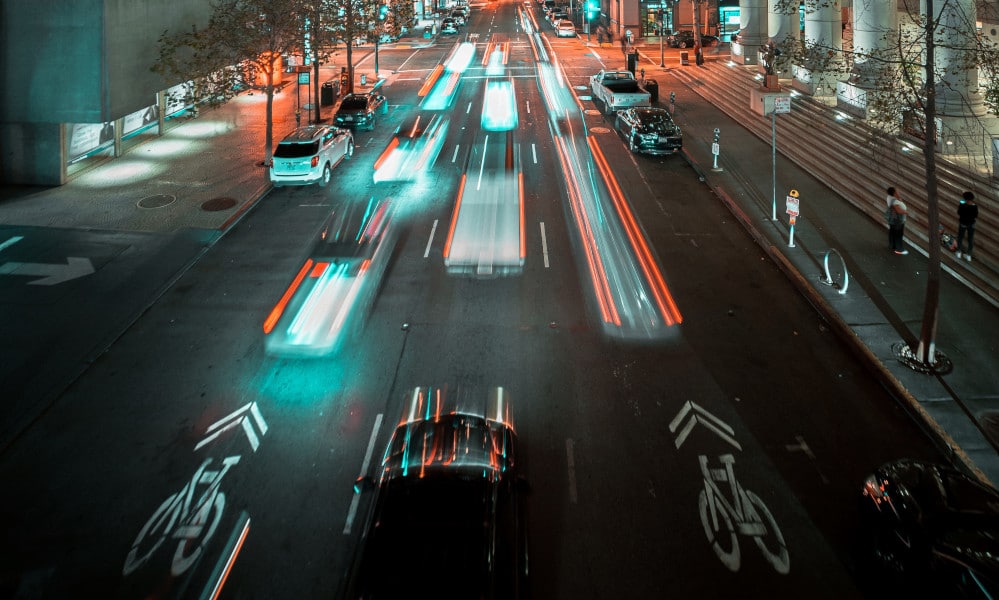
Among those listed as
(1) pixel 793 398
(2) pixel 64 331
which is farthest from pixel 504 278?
(2) pixel 64 331

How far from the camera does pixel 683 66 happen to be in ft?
141

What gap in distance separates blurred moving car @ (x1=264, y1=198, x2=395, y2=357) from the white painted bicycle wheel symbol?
3.51 metres

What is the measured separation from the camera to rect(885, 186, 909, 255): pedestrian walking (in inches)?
566

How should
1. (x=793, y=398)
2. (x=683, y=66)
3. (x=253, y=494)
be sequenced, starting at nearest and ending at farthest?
(x=253, y=494) < (x=793, y=398) < (x=683, y=66)

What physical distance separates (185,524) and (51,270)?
10647mm

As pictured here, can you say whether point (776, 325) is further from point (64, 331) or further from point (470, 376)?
point (64, 331)

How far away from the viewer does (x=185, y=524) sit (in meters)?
7.83

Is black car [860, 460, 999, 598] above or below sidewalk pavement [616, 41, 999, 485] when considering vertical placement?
below

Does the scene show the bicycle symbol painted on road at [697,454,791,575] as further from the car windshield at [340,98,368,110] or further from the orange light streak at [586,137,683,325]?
the car windshield at [340,98,368,110]

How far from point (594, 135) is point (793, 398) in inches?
776

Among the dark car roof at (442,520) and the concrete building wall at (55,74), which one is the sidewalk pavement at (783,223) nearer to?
the concrete building wall at (55,74)

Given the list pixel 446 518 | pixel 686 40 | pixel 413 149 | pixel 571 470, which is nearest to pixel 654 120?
pixel 413 149

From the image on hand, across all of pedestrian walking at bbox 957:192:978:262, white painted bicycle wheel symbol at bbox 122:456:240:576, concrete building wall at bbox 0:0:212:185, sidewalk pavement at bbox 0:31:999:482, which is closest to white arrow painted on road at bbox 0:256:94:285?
sidewalk pavement at bbox 0:31:999:482

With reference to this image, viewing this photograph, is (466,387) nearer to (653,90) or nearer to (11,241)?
(11,241)
